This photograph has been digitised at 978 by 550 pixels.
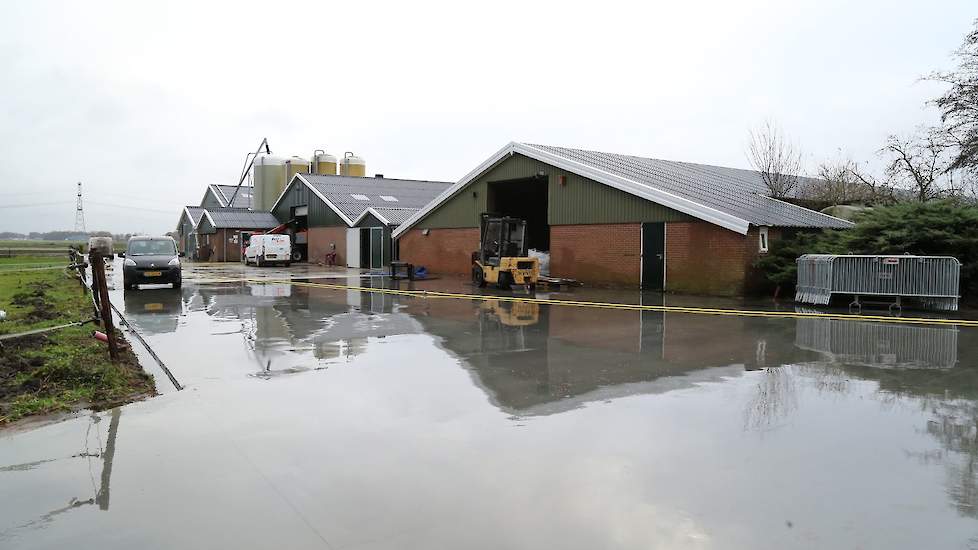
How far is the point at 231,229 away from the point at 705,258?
123 feet

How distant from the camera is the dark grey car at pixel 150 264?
20.7 m

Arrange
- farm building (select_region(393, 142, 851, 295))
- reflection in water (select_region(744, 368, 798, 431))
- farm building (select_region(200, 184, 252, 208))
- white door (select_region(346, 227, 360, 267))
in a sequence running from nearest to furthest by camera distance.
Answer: reflection in water (select_region(744, 368, 798, 431)) → farm building (select_region(393, 142, 851, 295)) → white door (select_region(346, 227, 360, 267)) → farm building (select_region(200, 184, 252, 208))

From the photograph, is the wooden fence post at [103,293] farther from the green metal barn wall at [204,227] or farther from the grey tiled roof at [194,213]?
the grey tiled roof at [194,213]

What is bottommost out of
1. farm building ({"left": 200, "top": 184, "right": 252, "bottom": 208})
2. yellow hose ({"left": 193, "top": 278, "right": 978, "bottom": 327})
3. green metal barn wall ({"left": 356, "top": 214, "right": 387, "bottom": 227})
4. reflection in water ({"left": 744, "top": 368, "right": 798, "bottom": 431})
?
reflection in water ({"left": 744, "top": 368, "right": 798, "bottom": 431})

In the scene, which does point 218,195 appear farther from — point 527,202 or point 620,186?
point 620,186

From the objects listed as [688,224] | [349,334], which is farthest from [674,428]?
[688,224]

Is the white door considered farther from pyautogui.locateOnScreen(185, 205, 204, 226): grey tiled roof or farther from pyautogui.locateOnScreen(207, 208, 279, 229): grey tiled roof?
pyautogui.locateOnScreen(185, 205, 204, 226): grey tiled roof

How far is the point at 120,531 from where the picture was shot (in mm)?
Answer: 3951

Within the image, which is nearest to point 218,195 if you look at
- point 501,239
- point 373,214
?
point 373,214

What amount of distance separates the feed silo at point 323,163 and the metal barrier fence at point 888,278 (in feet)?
143

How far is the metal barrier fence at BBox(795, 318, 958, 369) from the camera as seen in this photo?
921 cm

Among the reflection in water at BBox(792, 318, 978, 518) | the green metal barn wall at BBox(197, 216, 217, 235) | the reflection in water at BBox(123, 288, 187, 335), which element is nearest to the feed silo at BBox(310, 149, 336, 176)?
the green metal barn wall at BBox(197, 216, 217, 235)

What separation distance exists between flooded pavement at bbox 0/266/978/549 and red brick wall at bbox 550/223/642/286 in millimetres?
11147

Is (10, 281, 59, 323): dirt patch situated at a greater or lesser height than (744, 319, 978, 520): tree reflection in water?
greater
